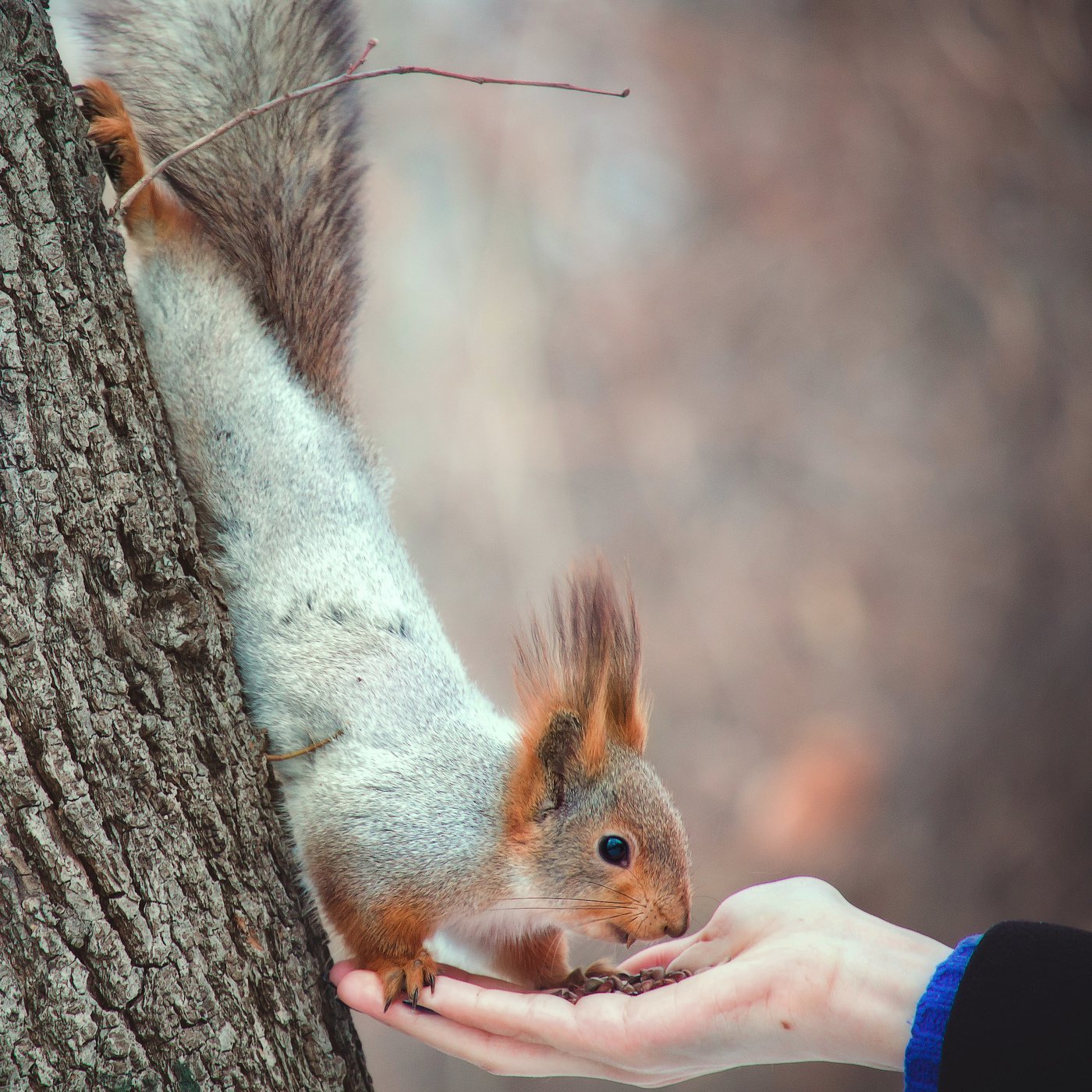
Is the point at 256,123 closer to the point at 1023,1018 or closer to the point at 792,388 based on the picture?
the point at 1023,1018

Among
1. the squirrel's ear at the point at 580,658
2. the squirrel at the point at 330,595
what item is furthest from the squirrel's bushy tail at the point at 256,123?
the squirrel's ear at the point at 580,658

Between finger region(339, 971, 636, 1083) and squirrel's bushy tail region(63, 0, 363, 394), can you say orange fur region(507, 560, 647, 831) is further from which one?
squirrel's bushy tail region(63, 0, 363, 394)

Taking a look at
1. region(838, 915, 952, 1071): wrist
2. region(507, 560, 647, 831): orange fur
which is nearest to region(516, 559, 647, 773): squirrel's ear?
region(507, 560, 647, 831): orange fur

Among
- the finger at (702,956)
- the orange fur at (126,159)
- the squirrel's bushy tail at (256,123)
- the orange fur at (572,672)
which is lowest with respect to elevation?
the finger at (702,956)

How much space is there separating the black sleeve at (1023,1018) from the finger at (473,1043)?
303mm

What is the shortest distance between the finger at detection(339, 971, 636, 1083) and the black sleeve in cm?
30

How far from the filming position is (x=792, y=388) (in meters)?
2.52

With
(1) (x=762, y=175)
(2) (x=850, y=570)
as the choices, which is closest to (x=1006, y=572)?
(2) (x=850, y=570)

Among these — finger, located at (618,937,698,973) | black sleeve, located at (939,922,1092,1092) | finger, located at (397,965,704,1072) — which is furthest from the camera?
finger, located at (618,937,698,973)

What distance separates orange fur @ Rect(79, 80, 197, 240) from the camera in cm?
95

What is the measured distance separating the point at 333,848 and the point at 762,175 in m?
2.11

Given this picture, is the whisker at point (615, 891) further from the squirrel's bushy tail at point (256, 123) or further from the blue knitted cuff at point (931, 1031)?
the squirrel's bushy tail at point (256, 123)

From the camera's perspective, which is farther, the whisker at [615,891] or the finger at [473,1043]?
the whisker at [615,891]

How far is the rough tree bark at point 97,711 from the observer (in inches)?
29.4
